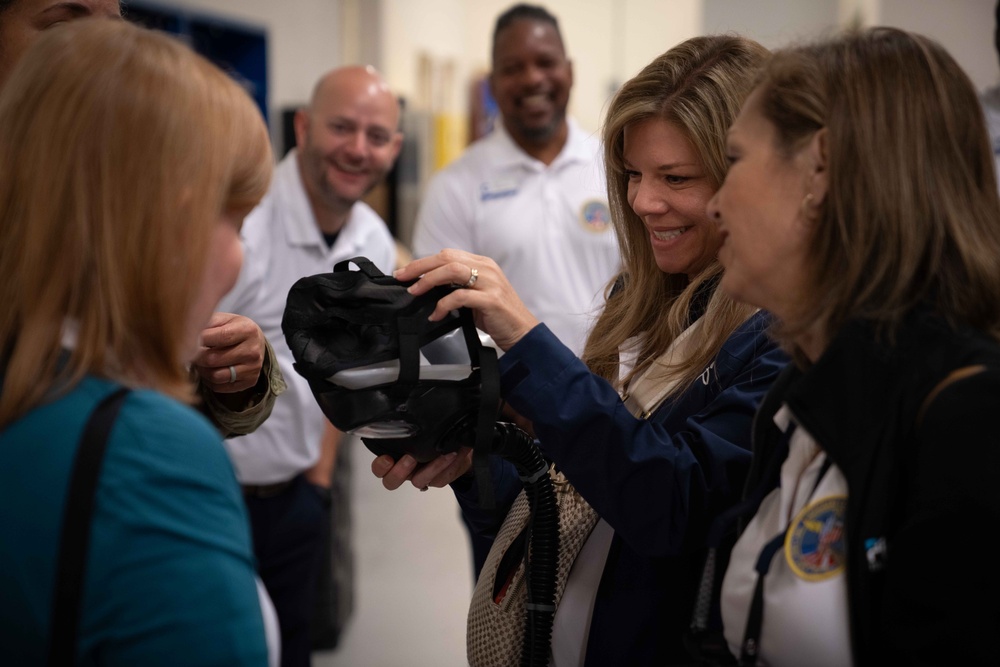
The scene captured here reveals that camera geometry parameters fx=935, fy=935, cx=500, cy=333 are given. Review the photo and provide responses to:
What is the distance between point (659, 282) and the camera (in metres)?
1.70

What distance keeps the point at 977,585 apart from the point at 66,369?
0.90 m

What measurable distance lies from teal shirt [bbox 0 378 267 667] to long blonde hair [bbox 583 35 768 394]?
31.8 inches

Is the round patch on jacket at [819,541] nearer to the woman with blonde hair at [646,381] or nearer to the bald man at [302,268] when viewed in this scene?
the woman with blonde hair at [646,381]

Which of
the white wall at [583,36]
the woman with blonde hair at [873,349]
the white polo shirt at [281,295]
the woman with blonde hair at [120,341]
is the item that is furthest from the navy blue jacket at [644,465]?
the white wall at [583,36]

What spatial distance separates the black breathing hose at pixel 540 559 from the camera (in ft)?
4.55

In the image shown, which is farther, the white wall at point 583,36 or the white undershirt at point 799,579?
the white wall at point 583,36

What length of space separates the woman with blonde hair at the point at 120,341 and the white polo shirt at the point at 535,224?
2374 millimetres

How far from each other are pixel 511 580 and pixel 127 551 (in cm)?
75

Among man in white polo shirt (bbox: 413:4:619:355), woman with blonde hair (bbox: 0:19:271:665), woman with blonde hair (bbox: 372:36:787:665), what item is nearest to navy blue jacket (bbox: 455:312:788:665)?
woman with blonde hair (bbox: 372:36:787:665)

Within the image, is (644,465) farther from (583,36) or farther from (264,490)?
(583,36)

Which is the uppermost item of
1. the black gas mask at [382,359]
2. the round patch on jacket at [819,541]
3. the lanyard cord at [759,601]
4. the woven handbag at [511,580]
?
the black gas mask at [382,359]

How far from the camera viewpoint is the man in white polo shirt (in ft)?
11.1

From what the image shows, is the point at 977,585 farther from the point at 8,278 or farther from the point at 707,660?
the point at 8,278

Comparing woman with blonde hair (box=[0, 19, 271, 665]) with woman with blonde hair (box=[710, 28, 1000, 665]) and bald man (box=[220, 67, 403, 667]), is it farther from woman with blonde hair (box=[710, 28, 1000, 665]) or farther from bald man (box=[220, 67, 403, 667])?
bald man (box=[220, 67, 403, 667])
